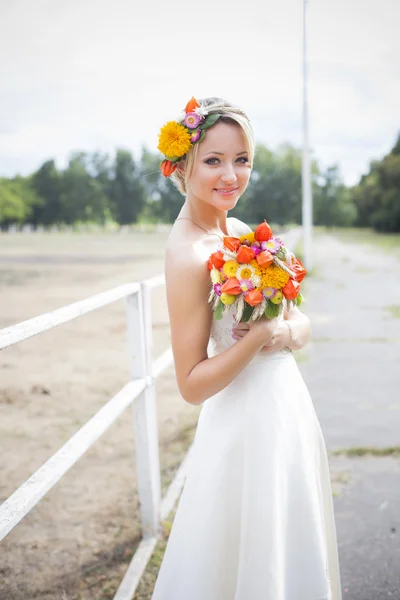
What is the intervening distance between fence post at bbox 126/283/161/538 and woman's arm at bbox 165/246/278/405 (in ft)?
3.34

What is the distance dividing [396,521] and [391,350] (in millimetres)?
3699

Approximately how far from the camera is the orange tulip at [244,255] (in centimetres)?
151

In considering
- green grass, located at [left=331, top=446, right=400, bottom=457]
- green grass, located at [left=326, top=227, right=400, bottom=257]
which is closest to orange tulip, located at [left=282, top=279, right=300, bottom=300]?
green grass, located at [left=331, top=446, right=400, bottom=457]

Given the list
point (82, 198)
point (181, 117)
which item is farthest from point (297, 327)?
point (82, 198)

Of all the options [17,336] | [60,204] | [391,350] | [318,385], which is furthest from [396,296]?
[60,204]

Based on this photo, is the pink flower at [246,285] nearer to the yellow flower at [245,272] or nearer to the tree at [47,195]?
the yellow flower at [245,272]

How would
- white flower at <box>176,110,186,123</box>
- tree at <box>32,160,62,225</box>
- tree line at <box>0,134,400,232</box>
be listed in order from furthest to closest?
tree at <box>32,160,62,225</box> → tree line at <box>0,134,400,232</box> → white flower at <box>176,110,186,123</box>

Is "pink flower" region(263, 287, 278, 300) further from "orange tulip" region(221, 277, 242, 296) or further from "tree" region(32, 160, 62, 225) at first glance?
"tree" region(32, 160, 62, 225)

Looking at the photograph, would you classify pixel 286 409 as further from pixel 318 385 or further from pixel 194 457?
pixel 318 385

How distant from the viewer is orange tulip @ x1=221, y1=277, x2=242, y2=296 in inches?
58.4

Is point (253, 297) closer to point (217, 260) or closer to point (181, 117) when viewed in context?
point (217, 260)

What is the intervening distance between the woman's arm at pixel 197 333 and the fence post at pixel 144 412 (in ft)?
3.34

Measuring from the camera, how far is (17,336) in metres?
1.58

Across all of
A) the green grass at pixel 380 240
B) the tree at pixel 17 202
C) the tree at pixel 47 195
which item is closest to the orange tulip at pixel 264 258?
the green grass at pixel 380 240
